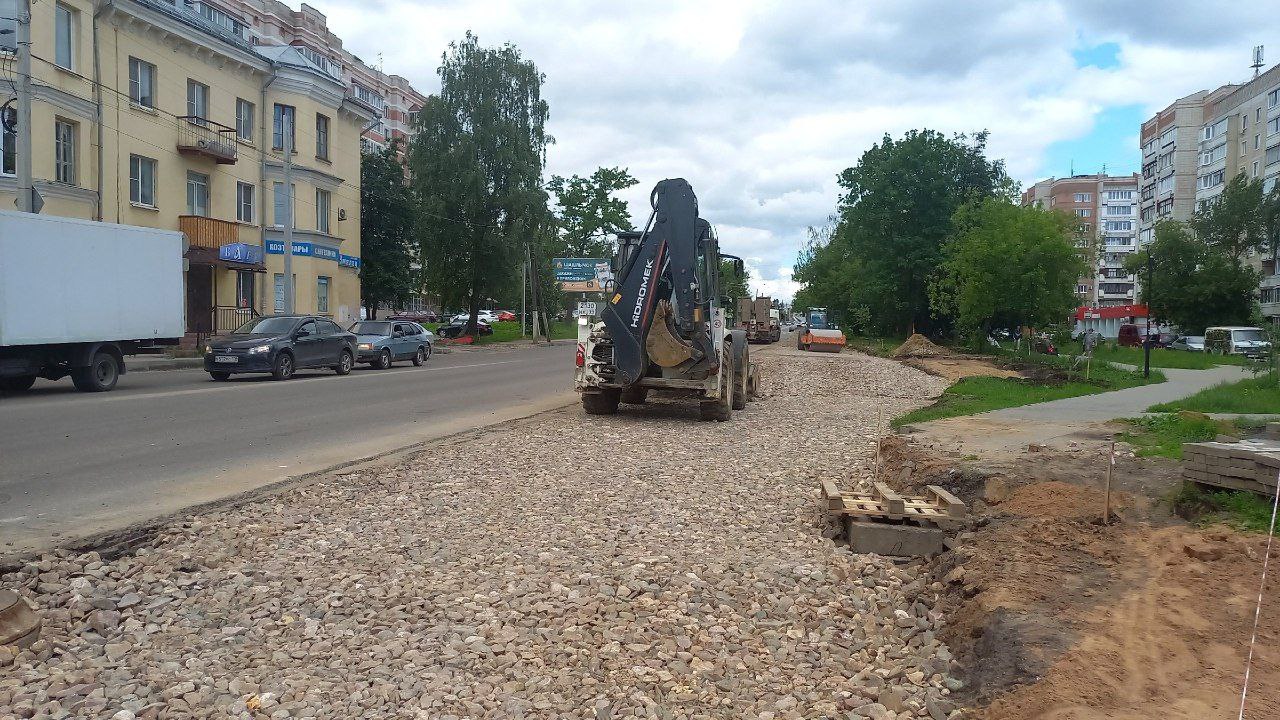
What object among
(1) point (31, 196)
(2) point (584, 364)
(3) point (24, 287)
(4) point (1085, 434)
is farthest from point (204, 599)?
(1) point (31, 196)

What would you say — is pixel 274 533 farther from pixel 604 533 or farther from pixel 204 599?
pixel 604 533

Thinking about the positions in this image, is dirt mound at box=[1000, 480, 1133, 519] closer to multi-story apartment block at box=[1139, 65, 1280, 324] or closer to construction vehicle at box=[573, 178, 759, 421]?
construction vehicle at box=[573, 178, 759, 421]

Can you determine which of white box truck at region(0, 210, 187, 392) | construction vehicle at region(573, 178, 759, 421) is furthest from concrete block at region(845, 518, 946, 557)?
white box truck at region(0, 210, 187, 392)

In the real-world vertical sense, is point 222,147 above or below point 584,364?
above

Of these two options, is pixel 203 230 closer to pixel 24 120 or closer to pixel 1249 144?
pixel 24 120

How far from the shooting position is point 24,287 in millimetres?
16156

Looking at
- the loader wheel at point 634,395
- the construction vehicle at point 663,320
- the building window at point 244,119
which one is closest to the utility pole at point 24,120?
the building window at point 244,119

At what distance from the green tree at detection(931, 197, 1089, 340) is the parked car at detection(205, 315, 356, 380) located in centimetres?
2641

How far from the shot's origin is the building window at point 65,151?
27.0 metres

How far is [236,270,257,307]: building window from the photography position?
1389 inches

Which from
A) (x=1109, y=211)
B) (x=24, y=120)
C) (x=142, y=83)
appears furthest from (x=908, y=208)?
(x=1109, y=211)

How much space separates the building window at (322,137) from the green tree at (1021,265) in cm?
2969

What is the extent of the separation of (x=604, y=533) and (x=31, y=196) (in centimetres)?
2115

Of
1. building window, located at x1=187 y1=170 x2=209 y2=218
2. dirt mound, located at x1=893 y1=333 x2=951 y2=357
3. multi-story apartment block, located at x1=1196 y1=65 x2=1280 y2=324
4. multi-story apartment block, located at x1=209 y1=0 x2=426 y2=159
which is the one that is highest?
multi-story apartment block, located at x1=209 y1=0 x2=426 y2=159
